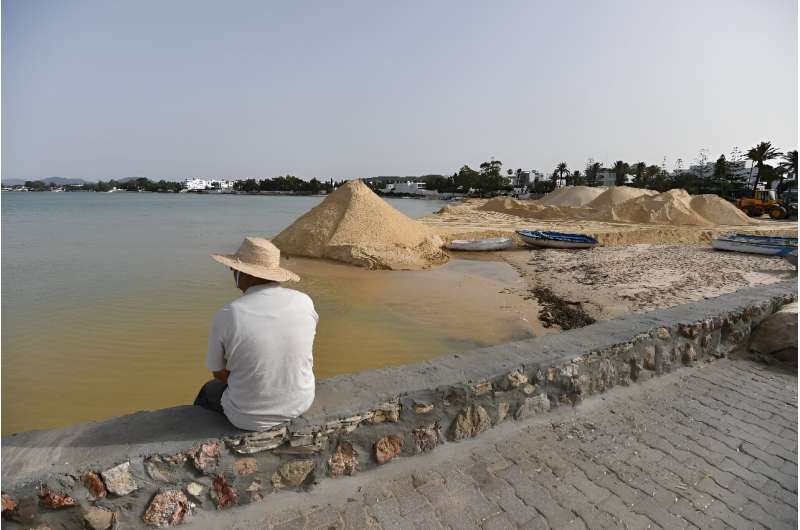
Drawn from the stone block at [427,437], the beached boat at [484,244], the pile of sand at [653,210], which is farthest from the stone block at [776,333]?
the pile of sand at [653,210]

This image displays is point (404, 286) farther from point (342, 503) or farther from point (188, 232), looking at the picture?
point (188, 232)

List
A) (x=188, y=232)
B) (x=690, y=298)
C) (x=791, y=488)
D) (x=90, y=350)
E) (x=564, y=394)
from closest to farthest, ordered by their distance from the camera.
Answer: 1. (x=791, y=488)
2. (x=564, y=394)
3. (x=90, y=350)
4. (x=690, y=298)
5. (x=188, y=232)

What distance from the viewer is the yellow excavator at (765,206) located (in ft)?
92.8

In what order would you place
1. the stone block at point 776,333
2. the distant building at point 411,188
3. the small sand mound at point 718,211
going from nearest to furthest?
1. the stone block at point 776,333
2. the small sand mound at point 718,211
3. the distant building at point 411,188

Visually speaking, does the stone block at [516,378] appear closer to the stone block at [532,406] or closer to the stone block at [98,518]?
the stone block at [532,406]

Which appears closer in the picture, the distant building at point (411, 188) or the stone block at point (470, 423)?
the stone block at point (470, 423)

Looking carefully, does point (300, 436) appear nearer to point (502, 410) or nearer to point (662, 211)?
point (502, 410)

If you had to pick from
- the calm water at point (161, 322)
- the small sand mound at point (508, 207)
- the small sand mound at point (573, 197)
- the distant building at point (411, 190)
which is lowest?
the calm water at point (161, 322)

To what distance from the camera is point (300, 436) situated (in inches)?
87.5

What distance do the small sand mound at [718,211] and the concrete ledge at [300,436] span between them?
28.5 metres

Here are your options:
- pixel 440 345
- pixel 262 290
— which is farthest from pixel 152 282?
pixel 262 290

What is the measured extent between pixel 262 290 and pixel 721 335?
15.5 ft

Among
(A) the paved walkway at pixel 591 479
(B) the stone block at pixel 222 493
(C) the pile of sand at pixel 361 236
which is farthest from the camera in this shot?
(C) the pile of sand at pixel 361 236

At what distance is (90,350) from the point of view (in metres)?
6.77
